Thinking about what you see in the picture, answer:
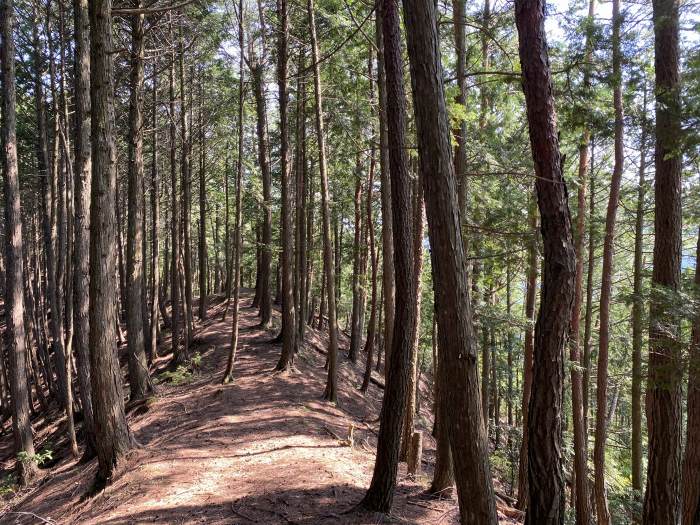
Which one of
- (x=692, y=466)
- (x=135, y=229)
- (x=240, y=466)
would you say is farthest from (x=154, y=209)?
(x=692, y=466)

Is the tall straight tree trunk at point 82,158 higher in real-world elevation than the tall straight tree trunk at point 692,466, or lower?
higher

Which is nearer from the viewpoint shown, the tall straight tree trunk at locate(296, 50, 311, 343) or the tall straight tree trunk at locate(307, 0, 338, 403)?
the tall straight tree trunk at locate(307, 0, 338, 403)

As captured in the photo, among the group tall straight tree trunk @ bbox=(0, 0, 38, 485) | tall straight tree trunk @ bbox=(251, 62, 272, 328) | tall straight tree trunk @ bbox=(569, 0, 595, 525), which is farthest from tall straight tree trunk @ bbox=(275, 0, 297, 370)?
tall straight tree trunk @ bbox=(569, 0, 595, 525)

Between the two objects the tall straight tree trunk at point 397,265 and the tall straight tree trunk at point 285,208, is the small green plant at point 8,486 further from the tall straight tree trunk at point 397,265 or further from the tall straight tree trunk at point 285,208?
the tall straight tree trunk at point 397,265

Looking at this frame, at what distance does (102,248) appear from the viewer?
674cm

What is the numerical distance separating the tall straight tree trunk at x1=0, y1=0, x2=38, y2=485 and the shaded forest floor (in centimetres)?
102

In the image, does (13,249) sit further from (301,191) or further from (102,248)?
(301,191)

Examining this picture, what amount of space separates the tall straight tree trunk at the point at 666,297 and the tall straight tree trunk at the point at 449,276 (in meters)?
3.06

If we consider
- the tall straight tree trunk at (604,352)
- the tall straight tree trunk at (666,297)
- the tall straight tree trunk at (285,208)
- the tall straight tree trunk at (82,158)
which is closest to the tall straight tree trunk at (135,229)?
the tall straight tree trunk at (82,158)

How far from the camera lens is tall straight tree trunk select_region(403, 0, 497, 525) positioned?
152 inches

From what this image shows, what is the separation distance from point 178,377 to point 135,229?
432 centimetres

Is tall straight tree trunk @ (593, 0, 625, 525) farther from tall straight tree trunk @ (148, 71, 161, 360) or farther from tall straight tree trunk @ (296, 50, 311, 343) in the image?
tall straight tree trunk @ (148, 71, 161, 360)

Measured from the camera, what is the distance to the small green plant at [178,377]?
1258 centimetres

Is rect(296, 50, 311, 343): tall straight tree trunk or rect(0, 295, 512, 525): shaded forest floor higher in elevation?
rect(296, 50, 311, 343): tall straight tree trunk
